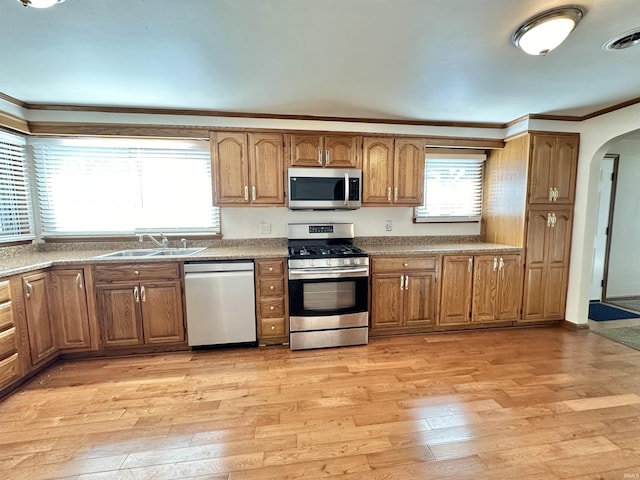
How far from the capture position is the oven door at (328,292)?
278cm

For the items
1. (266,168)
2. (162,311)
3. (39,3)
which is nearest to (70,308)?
(162,311)

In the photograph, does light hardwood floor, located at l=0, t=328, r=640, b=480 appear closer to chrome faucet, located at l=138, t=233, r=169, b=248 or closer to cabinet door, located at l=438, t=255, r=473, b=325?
cabinet door, located at l=438, t=255, r=473, b=325

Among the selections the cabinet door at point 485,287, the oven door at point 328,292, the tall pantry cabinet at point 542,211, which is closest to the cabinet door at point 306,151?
the oven door at point 328,292

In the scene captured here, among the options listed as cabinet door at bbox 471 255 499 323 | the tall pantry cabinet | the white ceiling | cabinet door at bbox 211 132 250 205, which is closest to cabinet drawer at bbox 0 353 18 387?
cabinet door at bbox 211 132 250 205

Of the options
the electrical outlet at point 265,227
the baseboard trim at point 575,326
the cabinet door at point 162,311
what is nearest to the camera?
the cabinet door at point 162,311

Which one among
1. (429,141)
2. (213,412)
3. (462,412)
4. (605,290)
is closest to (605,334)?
(605,290)

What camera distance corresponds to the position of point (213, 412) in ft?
6.31

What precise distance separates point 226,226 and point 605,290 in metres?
5.49

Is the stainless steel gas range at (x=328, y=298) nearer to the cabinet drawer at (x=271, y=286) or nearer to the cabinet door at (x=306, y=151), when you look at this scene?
the cabinet drawer at (x=271, y=286)

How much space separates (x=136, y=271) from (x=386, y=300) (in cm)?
247

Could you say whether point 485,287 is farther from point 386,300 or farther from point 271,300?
point 271,300

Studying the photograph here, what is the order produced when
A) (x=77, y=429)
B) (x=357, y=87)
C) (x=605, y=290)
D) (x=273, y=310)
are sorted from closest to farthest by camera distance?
(x=77, y=429) → (x=357, y=87) → (x=273, y=310) → (x=605, y=290)

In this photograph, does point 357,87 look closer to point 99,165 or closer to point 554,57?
point 554,57

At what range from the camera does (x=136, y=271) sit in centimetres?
262
